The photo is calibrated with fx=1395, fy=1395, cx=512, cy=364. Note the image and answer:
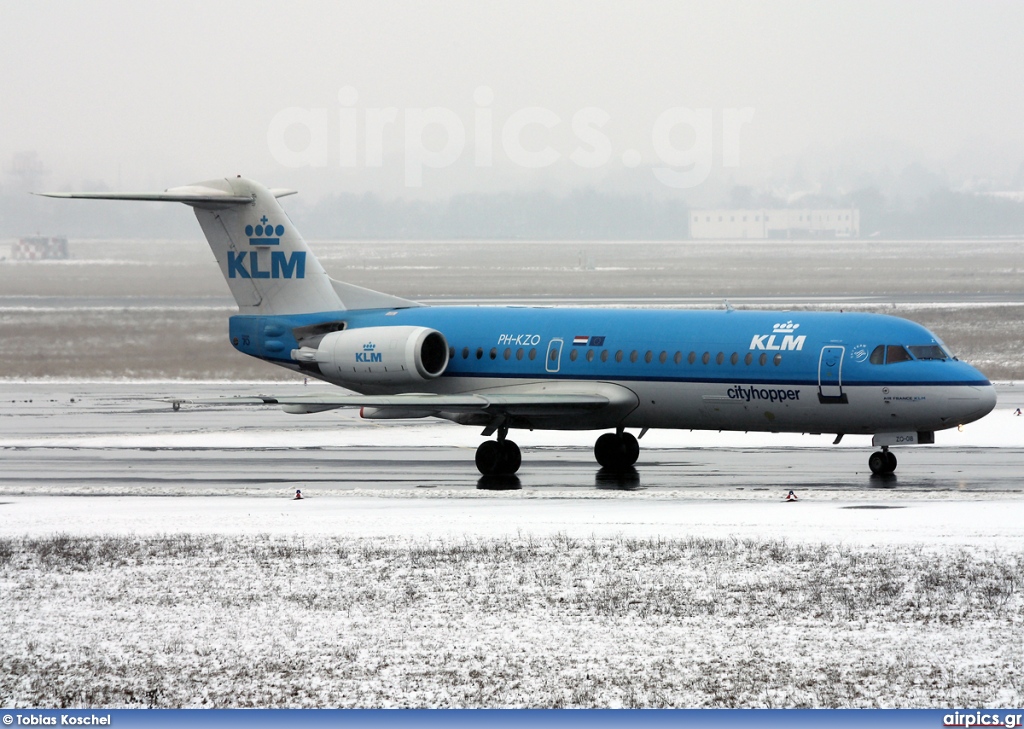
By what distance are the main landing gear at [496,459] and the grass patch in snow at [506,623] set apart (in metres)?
8.88

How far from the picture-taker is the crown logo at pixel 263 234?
29.8 meters

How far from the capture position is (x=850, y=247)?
199875 millimetres

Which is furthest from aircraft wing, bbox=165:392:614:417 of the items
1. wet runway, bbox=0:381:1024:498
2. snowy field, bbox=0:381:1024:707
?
snowy field, bbox=0:381:1024:707

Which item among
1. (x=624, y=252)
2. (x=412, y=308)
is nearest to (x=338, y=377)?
(x=412, y=308)

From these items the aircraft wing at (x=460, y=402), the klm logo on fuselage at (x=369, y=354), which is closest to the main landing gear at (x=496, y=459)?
the aircraft wing at (x=460, y=402)

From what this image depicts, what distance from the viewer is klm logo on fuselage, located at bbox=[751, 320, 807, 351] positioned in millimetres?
24438

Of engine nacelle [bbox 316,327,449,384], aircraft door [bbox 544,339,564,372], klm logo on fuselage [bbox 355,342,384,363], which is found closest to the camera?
aircraft door [bbox 544,339,564,372]

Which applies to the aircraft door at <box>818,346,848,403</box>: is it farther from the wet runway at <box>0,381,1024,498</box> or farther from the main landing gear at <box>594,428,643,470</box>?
the main landing gear at <box>594,428,643,470</box>

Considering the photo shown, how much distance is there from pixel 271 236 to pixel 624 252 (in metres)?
167

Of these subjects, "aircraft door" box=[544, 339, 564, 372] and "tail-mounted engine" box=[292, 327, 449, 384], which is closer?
"aircraft door" box=[544, 339, 564, 372]

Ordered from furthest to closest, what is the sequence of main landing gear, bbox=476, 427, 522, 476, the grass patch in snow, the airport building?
the airport building, main landing gear, bbox=476, 427, 522, 476, the grass patch in snow

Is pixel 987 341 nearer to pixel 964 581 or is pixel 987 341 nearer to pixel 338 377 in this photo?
pixel 338 377

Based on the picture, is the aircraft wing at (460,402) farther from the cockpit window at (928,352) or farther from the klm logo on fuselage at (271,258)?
the cockpit window at (928,352)

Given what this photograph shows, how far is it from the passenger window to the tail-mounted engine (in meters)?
8.63
